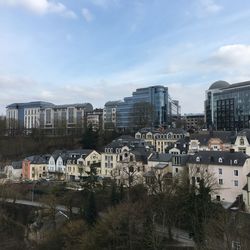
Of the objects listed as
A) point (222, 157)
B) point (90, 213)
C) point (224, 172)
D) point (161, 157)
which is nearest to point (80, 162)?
point (161, 157)

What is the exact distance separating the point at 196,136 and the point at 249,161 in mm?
19560

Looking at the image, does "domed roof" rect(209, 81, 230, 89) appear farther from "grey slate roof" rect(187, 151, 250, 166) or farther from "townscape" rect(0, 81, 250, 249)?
"grey slate roof" rect(187, 151, 250, 166)

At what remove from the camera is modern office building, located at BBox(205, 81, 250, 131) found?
102438 mm

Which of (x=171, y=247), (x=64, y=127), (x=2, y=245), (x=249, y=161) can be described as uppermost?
(x=64, y=127)

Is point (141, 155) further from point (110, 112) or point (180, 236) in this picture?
point (110, 112)

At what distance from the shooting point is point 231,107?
348 ft

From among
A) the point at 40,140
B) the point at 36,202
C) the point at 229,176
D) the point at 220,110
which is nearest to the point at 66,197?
the point at 36,202

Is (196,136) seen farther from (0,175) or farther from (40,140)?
(40,140)

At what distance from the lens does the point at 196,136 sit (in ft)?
212

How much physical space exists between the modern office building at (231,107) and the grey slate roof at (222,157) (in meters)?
50.4

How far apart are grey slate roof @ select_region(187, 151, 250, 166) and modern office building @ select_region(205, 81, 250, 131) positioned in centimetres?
5036

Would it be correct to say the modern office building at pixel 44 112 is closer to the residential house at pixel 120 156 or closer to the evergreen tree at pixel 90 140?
the evergreen tree at pixel 90 140

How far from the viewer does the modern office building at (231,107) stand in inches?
4033

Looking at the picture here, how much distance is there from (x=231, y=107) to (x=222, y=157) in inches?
2479
